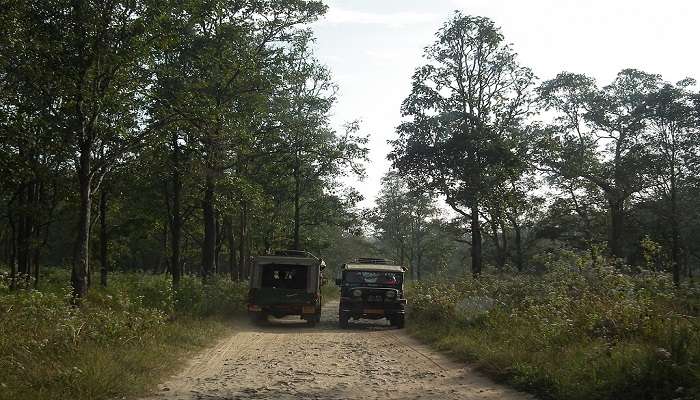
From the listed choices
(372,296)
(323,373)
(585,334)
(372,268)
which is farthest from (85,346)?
(372,268)

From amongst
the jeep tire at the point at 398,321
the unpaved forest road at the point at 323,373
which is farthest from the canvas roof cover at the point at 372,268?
the unpaved forest road at the point at 323,373

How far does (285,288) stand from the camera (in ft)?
66.4

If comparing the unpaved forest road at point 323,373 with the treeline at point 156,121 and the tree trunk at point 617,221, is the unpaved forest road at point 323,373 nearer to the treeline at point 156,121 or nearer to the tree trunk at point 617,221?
the treeline at point 156,121

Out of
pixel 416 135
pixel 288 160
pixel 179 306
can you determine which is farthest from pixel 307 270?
pixel 416 135

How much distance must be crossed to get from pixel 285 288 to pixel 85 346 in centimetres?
1108

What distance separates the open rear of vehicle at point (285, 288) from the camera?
65.2ft

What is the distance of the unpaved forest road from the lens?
841 centimetres

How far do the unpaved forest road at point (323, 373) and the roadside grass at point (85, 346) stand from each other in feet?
1.70

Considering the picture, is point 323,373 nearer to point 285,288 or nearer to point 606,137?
point 285,288

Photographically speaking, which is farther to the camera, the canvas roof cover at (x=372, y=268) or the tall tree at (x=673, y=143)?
the tall tree at (x=673, y=143)

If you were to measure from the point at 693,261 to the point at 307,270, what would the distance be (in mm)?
36014

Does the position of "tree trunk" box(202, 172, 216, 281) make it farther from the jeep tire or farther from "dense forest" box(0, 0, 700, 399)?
the jeep tire

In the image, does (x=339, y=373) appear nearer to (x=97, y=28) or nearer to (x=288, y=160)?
(x=97, y=28)

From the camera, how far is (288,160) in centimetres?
2686
